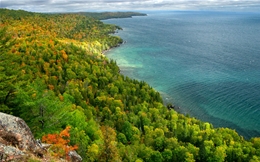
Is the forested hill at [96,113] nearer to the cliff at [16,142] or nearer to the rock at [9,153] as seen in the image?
the cliff at [16,142]

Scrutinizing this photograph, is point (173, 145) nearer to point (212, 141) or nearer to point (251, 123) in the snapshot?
point (212, 141)

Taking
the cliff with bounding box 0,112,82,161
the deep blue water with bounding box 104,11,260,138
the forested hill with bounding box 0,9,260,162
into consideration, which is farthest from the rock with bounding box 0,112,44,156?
the deep blue water with bounding box 104,11,260,138

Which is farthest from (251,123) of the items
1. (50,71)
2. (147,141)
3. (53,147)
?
(50,71)

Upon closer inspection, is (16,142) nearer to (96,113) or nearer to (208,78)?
(96,113)

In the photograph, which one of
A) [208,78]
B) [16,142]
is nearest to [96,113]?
[16,142]

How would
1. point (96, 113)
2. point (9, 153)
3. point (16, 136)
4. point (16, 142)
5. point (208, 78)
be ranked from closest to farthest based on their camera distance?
point (9, 153), point (16, 142), point (16, 136), point (96, 113), point (208, 78)

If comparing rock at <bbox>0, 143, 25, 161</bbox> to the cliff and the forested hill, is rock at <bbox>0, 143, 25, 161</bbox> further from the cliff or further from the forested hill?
the forested hill
